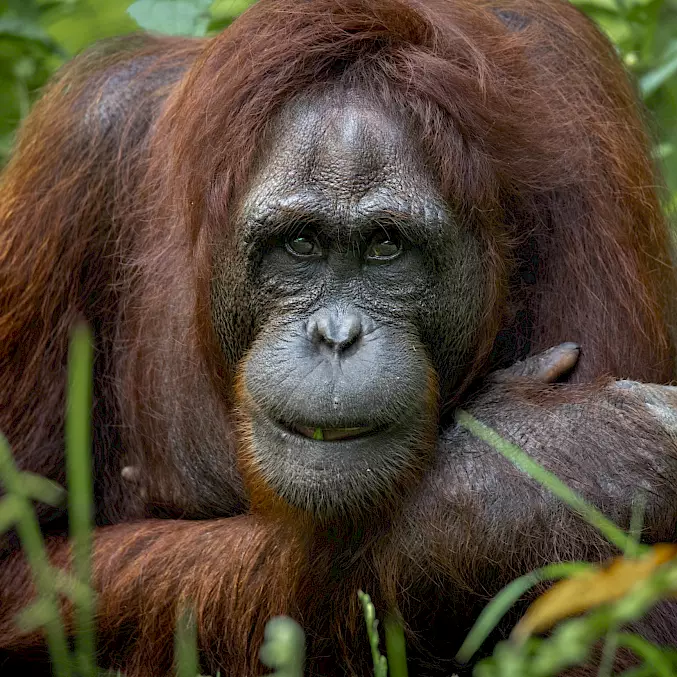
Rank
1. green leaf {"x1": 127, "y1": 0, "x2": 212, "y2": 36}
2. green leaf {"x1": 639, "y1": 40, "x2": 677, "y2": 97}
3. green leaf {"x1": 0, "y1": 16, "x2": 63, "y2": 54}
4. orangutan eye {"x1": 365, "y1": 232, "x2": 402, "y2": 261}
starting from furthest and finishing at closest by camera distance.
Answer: green leaf {"x1": 0, "y1": 16, "x2": 63, "y2": 54}
green leaf {"x1": 639, "y1": 40, "x2": 677, "y2": 97}
green leaf {"x1": 127, "y1": 0, "x2": 212, "y2": 36}
orangutan eye {"x1": 365, "y1": 232, "x2": 402, "y2": 261}

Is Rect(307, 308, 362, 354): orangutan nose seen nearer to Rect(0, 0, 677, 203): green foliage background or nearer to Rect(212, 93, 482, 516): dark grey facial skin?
Rect(212, 93, 482, 516): dark grey facial skin

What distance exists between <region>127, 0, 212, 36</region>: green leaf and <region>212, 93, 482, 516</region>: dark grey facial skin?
1.08m

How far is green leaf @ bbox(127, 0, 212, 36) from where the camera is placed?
→ 356 cm

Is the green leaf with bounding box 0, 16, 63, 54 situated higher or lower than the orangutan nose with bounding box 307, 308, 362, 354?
higher

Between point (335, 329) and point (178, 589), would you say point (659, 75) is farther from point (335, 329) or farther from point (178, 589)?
point (178, 589)

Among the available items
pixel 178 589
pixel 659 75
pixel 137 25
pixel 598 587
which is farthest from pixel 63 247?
pixel 598 587

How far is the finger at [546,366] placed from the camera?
2.86m

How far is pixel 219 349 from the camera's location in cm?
289

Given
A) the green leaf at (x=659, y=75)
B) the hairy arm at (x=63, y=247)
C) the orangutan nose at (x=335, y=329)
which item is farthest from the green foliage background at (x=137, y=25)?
the orangutan nose at (x=335, y=329)

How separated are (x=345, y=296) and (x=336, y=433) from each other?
0.32 m

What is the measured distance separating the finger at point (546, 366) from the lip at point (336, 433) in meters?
0.54

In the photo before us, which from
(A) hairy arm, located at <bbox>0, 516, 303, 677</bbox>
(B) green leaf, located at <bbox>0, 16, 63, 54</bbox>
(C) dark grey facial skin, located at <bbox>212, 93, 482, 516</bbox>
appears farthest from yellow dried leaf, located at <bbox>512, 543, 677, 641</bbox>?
(B) green leaf, located at <bbox>0, 16, 63, 54</bbox>

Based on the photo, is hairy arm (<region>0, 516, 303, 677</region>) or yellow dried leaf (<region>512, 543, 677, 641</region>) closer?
yellow dried leaf (<region>512, 543, 677, 641</region>)

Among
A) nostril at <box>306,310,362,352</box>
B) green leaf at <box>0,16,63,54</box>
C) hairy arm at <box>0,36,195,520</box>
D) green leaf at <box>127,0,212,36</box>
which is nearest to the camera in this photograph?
nostril at <box>306,310,362,352</box>
